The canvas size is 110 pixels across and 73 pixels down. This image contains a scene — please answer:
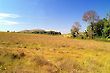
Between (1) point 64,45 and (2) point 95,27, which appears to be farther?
(2) point 95,27

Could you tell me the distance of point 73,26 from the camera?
103438 mm

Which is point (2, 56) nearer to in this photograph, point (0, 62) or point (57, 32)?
point (0, 62)

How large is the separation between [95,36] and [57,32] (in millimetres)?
66532

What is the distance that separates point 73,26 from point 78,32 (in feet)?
13.8

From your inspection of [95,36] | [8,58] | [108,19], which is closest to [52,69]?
[8,58]

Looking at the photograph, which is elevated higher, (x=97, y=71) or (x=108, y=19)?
(x=108, y=19)

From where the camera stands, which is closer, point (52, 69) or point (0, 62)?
point (52, 69)

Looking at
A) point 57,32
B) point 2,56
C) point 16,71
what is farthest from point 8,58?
point 57,32

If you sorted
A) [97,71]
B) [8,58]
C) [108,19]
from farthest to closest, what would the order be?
[108,19] < [8,58] < [97,71]

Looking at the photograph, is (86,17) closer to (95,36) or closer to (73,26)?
(95,36)

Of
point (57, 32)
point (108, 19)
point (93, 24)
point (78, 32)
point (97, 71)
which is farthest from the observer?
point (57, 32)

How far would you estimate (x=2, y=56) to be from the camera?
16812 mm

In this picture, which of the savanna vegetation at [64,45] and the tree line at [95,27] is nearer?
the savanna vegetation at [64,45]

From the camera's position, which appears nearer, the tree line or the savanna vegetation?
the savanna vegetation
